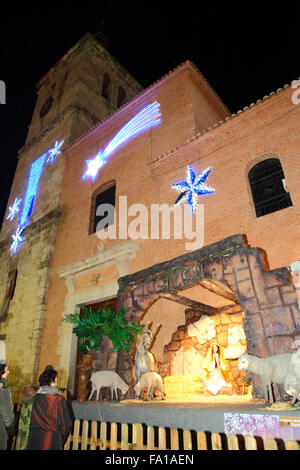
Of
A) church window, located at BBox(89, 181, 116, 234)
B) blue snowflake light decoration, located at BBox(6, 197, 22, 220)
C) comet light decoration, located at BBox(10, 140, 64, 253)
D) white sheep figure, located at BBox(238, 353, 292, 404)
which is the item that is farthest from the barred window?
blue snowflake light decoration, located at BBox(6, 197, 22, 220)

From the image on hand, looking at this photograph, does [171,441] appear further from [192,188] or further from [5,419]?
[192,188]

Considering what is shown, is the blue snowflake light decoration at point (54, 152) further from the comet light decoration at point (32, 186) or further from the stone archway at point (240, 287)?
the stone archway at point (240, 287)

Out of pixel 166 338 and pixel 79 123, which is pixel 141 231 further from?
Answer: pixel 79 123

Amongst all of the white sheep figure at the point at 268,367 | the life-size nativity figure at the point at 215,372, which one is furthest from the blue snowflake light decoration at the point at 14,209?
the white sheep figure at the point at 268,367

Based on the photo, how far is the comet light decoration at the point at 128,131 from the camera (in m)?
12.7

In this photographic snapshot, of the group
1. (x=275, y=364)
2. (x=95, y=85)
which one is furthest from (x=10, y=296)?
(x=95, y=85)

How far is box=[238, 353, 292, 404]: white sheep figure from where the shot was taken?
401 centimetres

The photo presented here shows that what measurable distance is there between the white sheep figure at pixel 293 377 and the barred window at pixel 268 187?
16.1 feet

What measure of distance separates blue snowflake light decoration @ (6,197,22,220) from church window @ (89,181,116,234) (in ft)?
20.7

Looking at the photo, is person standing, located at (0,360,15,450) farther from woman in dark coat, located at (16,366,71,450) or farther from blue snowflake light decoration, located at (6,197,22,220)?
blue snowflake light decoration, located at (6,197,22,220)

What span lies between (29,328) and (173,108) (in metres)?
11.1

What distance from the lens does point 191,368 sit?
27.5 ft

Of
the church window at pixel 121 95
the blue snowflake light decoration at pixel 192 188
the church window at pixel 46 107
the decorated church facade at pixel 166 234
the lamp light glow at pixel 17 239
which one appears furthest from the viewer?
the church window at pixel 121 95

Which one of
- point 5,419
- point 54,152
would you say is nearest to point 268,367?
point 5,419
